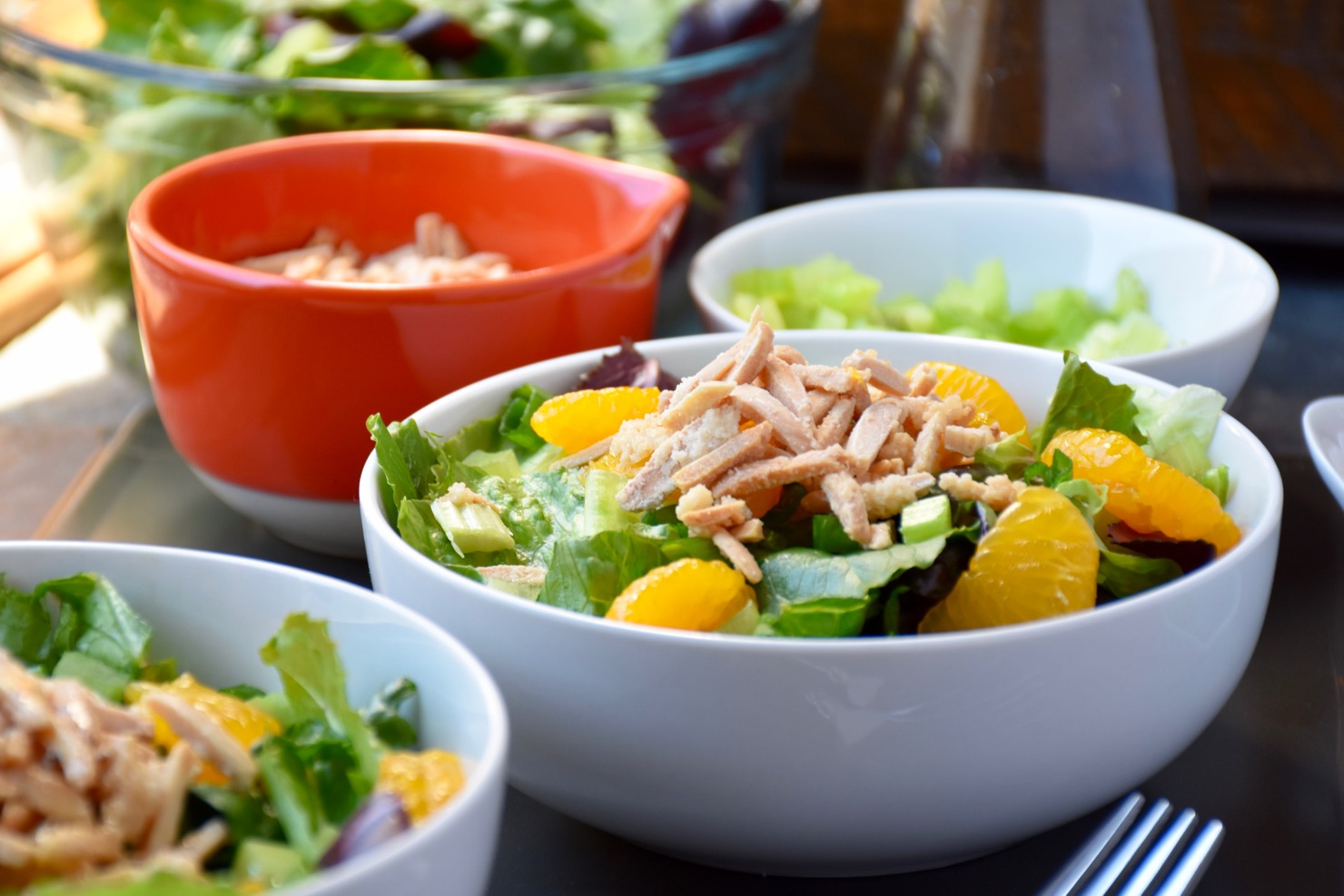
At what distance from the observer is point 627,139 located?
1354 mm

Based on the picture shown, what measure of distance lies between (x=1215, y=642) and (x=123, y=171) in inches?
40.6

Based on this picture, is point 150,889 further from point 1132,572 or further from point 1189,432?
point 1189,432

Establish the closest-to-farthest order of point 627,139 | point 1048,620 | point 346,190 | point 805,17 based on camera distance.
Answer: point 1048,620, point 346,190, point 627,139, point 805,17

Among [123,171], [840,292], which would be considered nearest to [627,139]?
[840,292]

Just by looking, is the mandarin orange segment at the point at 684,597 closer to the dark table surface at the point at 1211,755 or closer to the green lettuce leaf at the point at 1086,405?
the dark table surface at the point at 1211,755

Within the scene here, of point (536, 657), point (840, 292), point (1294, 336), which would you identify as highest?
point (536, 657)

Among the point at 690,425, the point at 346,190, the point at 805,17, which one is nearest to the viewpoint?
the point at 690,425

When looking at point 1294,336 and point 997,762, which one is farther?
point 1294,336

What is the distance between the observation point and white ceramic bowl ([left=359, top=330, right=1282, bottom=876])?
63 centimetres

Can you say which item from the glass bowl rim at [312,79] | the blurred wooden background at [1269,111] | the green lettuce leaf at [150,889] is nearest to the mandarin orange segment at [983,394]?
the glass bowl rim at [312,79]

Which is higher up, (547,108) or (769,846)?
(547,108)

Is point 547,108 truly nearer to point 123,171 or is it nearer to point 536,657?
point 123,171

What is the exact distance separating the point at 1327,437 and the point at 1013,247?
45 centimetres

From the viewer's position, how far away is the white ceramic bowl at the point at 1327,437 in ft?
3.09
